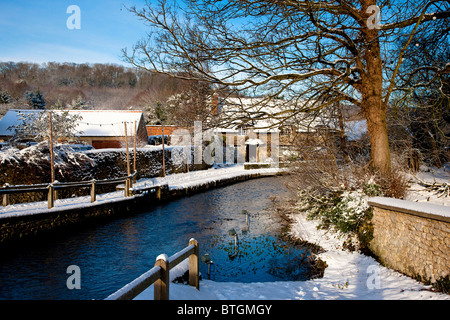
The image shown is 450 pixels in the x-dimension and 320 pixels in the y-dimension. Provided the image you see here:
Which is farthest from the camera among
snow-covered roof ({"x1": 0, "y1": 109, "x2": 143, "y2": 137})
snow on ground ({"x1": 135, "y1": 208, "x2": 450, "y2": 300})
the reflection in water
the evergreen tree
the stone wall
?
the evergreen tree

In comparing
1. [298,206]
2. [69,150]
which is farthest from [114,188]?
[298,206]

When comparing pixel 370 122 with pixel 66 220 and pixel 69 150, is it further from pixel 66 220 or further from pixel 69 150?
pixel 69 150

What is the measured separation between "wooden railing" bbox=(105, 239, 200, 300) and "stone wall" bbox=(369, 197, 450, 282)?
375 centimetres

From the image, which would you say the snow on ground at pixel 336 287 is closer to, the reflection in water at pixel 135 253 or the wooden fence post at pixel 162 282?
the wooden fence post at pixel 162 282


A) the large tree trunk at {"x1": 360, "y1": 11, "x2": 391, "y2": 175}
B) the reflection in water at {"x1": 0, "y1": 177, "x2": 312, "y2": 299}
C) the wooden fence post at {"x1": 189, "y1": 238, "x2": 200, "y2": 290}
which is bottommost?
the reflection in water at {"x1": 0, "y1": 177, "x2": 312, "y2": 299}

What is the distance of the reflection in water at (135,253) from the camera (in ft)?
22.0

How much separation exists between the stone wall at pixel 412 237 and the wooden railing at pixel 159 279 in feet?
12.3

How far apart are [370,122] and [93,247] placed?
835 cm

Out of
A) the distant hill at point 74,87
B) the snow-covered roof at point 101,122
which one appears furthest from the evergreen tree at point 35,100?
the snow-covered roof at point 101,122

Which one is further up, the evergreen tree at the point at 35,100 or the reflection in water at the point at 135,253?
the evergreen tree at the point at 35,100

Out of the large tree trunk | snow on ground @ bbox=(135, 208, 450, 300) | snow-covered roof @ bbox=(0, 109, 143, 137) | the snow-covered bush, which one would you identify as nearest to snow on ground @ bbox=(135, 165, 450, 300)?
snow on ground @ bbox=(135, 208, 450, 300)

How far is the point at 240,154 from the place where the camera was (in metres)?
39.3

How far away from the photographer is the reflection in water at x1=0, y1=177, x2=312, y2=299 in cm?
670

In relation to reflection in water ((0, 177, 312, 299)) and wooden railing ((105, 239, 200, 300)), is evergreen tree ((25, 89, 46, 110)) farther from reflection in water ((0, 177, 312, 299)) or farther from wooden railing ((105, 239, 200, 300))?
wooden railing ((105, 239, 200, 300))
